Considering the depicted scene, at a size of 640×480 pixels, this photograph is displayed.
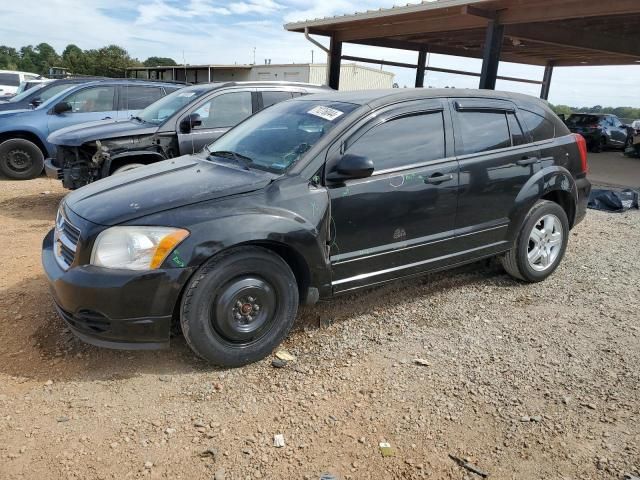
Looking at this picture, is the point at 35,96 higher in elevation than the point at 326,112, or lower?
lower

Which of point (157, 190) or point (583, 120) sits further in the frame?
point (583, 120)

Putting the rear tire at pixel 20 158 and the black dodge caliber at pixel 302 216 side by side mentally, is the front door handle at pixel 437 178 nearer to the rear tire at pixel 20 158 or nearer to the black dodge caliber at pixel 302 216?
the black dodge caliber at pixel 302 216

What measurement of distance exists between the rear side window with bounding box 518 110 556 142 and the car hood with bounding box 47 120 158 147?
4404 mm

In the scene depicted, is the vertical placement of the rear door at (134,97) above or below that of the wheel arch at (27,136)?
above

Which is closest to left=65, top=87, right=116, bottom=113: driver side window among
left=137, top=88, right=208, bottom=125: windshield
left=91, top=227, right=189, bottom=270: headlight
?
left=137, top=88, right=208, bottom=125: windshield

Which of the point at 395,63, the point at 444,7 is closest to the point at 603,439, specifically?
the point at 444,7

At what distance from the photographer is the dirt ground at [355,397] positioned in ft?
7.88

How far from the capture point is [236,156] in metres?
3.80

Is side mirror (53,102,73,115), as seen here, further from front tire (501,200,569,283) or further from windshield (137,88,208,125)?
front tire (501,200,569,283)

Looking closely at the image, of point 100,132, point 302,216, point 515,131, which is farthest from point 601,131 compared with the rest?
point 302,216

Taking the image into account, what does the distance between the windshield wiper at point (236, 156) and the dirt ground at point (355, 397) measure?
1.22 meters

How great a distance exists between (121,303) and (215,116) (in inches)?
180

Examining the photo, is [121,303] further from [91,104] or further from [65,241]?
[91,104]

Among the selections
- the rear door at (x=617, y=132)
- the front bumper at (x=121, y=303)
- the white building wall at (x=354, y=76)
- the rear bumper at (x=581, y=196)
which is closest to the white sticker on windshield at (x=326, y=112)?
the front bumper at (x=121, y=303)
